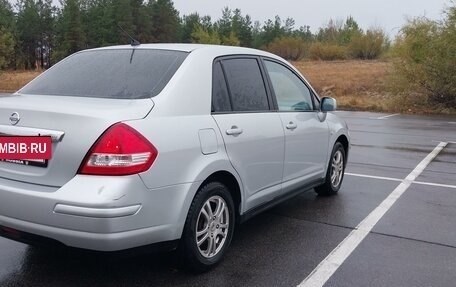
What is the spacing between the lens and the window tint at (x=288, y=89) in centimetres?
465

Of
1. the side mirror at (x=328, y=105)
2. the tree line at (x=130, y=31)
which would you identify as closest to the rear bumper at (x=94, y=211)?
the side mirror at (x=328, y=105)

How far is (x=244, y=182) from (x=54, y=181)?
1.47m

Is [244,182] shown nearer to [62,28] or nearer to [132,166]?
[132,166]

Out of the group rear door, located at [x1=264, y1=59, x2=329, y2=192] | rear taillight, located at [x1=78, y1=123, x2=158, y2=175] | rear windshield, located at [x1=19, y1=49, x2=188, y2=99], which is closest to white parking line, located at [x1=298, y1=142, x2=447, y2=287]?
rear door, located at [x1=264, y1=59, x2=329, y2=192]

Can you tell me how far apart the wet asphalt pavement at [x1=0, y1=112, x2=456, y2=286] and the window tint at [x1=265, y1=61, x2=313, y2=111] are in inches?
45.9

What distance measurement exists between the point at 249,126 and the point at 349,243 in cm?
143

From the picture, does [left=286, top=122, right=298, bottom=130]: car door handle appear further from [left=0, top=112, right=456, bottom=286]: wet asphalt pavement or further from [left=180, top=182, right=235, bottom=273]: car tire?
[left=180, top=182, right=235, bottom=273]: car tire

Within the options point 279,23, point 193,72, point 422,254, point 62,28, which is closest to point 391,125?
point 422,254

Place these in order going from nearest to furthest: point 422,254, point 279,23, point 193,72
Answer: point 193,72, point 422,254, point 279,23

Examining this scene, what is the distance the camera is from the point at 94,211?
284 centimetres

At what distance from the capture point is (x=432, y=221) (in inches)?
201

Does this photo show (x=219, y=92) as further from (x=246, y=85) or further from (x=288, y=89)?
(x=288, y=89)

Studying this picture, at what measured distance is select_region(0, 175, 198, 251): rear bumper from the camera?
2.87 meters

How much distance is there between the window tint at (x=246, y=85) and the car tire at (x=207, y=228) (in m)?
0.75
